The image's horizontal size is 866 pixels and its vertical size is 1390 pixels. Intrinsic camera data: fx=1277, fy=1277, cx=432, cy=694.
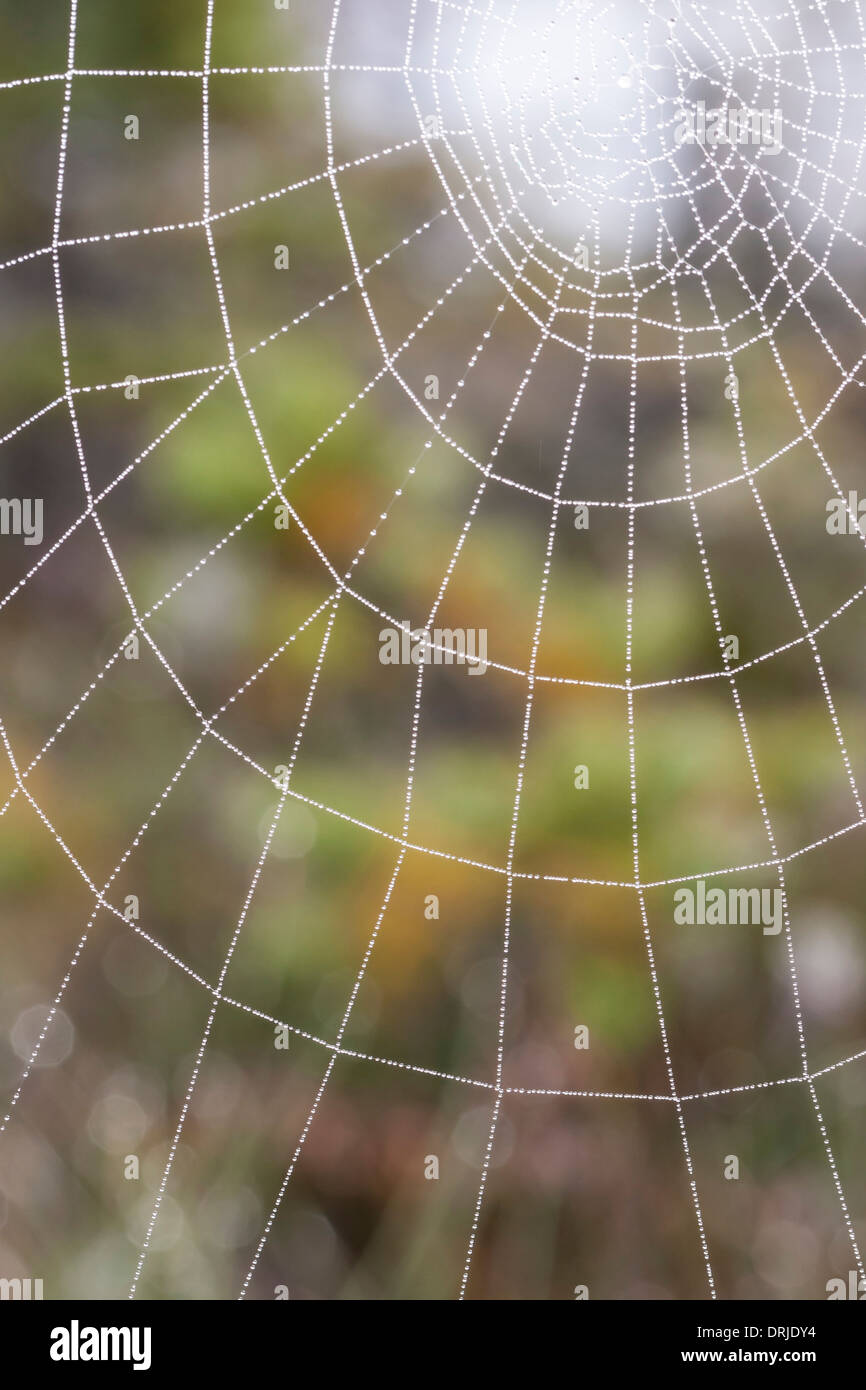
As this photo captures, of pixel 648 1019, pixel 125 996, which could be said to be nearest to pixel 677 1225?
pixel 648 1019

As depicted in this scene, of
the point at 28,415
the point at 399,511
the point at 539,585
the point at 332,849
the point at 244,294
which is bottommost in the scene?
the point at 332,849

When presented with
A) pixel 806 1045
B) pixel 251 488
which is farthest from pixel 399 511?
pixel 806 1045

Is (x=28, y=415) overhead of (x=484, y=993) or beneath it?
overhead
